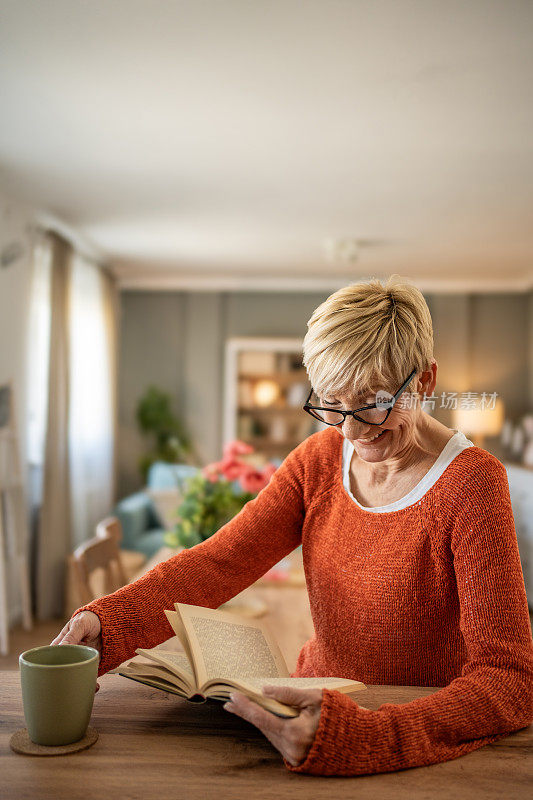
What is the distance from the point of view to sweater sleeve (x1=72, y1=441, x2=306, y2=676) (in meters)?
1.03

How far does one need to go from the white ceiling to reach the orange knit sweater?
162cm

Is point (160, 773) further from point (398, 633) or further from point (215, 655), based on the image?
point (398, 633)

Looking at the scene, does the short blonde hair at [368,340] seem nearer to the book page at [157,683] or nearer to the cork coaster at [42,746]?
the book page at [157,683]

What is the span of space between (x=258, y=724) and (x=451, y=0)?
82.0 inches

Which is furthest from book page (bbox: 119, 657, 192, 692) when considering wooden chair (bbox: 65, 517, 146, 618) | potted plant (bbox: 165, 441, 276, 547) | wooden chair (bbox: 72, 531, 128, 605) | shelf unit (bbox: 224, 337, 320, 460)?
shelf unit (bbox: 224, 337, 320, 460)

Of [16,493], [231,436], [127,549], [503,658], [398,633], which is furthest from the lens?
[231,436]

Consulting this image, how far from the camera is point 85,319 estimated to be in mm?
5539

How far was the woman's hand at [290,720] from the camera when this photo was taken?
0.78 metres

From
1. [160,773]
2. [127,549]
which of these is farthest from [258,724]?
[127,549]

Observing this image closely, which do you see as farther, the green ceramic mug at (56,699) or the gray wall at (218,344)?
the gray wall at (218,344)

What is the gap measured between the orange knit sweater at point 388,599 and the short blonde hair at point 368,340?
0.17 m

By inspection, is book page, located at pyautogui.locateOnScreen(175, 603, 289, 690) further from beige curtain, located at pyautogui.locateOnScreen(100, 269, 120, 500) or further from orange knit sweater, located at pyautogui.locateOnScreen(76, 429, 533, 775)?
beige curtain, located at pyautogui.locateOnScreen(100, 269, 120, 500)

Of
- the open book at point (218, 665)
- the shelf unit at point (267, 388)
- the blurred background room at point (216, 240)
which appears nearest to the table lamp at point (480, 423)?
the blurred background room at point (216, 240)

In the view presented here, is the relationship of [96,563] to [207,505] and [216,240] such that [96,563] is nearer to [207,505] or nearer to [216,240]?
[207,505]
